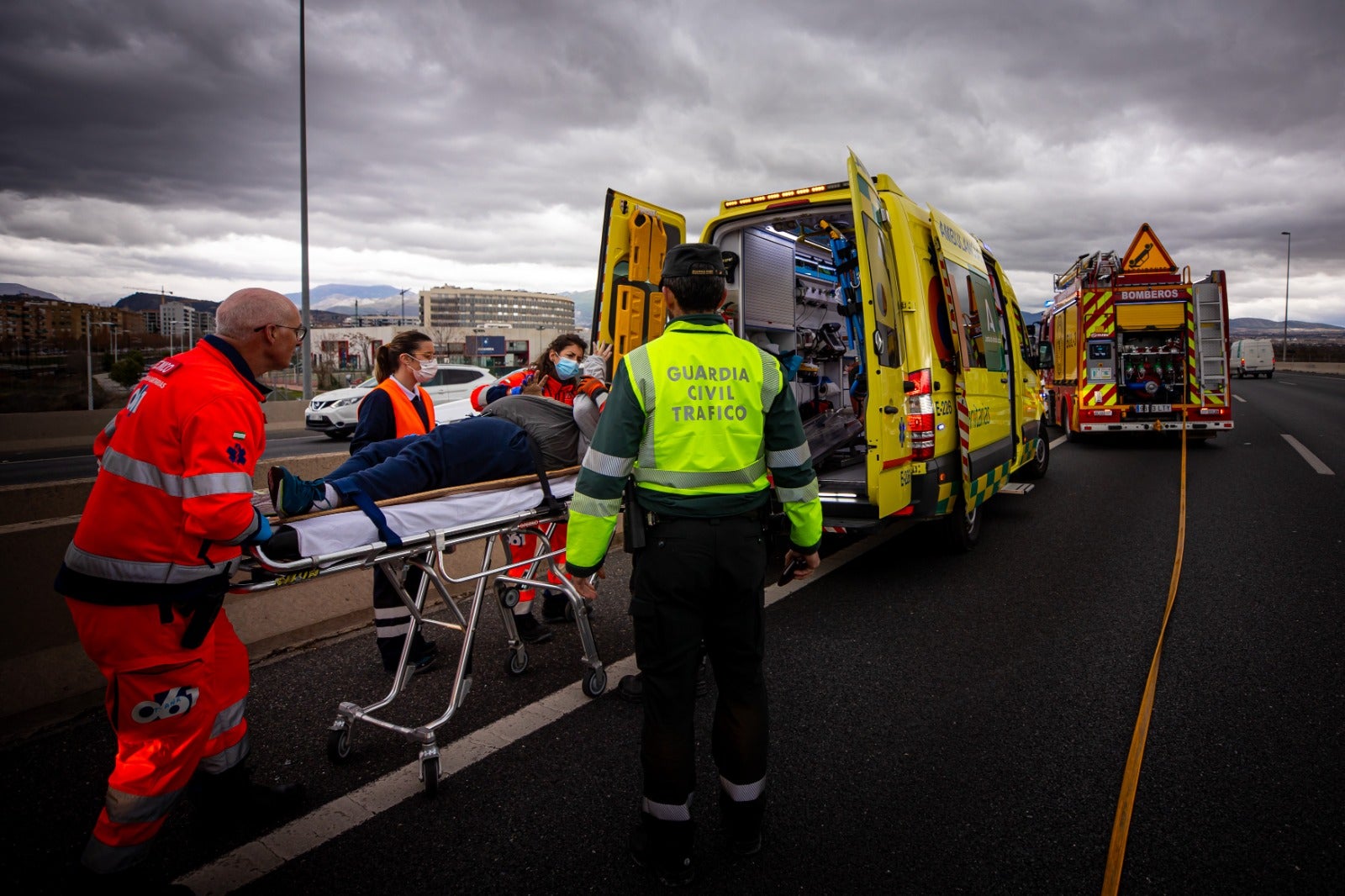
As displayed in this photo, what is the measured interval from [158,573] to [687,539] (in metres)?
1.51

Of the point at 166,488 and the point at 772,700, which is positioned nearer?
the point at 166,488

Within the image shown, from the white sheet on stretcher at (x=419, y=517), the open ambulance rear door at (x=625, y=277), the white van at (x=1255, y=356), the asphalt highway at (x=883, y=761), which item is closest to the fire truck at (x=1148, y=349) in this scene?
the asphalt highway at (x=883, y=761)

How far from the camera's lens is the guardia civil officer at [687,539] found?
87.0 inches

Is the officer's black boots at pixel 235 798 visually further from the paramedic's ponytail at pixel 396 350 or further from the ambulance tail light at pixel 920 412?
the ambulance tail light at pixel 920 412

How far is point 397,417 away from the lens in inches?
156

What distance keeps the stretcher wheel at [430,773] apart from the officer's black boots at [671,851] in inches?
32.4

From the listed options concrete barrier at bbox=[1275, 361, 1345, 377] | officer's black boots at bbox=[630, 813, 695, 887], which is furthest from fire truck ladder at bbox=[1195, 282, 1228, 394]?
concrete barrier at bbox=[1275, 361, 1345, 377]

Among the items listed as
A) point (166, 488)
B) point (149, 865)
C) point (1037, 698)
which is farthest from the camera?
point (1037, 698)

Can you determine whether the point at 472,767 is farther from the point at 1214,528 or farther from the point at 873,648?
the point at 1214,528

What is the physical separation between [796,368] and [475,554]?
2.79m

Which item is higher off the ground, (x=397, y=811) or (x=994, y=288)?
(x=994, y=288)

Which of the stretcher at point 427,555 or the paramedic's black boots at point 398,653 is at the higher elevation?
the stretcher at point 427,555

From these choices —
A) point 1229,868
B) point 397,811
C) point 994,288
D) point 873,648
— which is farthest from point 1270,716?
point 994,288

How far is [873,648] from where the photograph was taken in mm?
3912
